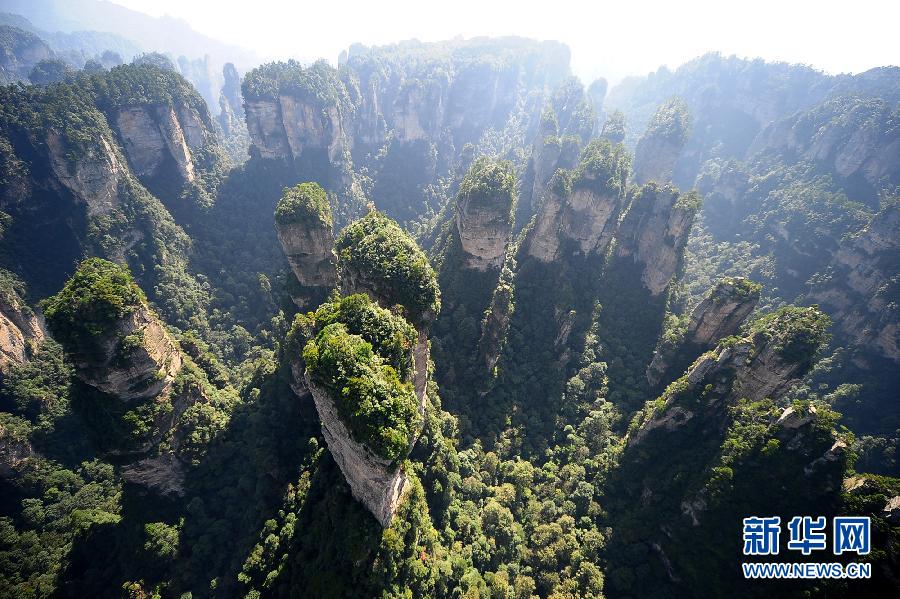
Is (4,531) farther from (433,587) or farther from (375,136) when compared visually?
(375,136)

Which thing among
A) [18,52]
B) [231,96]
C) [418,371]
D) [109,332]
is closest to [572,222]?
[418,371]

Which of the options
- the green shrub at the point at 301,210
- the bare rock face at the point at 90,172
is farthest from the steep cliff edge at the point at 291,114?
the green shrub at the point at 301,210

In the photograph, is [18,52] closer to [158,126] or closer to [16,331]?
[158,126]

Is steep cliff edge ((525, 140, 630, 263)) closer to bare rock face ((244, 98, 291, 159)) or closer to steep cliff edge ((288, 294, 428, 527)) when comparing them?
steep cliff edge ((288, 294, 428, 527))

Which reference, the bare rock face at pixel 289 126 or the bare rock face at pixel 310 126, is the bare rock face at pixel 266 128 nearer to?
the bare rock face at pixel 289 126

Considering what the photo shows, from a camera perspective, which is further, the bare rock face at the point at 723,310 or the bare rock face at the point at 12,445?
the bare rock face at the point at 723,310

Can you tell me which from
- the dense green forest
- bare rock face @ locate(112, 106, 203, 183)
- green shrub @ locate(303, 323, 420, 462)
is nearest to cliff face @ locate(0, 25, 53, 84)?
the dense green forest
